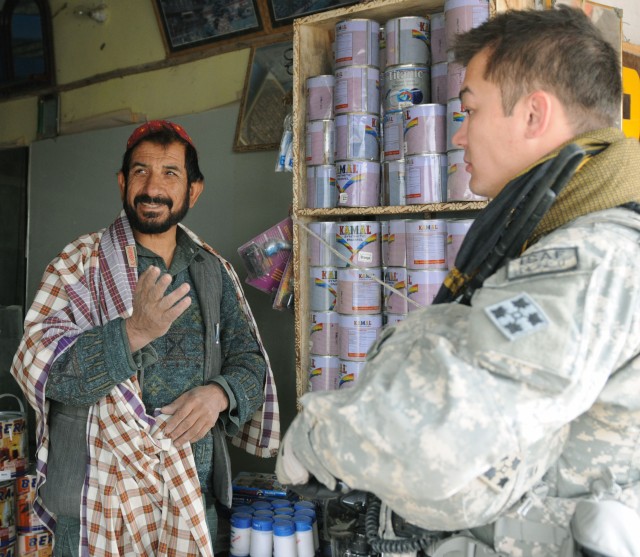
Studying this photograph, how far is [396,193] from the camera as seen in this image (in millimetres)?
2568

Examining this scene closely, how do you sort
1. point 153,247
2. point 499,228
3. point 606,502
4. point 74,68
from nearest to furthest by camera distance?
point 606,502, point 499,228, point 153,247, point 74,68

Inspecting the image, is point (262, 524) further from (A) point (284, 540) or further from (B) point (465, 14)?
(B) point (465, 14)

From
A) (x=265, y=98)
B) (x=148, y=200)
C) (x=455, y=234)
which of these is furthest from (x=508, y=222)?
(x=265, y=98)

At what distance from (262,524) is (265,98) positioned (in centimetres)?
202

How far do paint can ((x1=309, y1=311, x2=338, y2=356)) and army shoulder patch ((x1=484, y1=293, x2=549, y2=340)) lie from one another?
66.7 inches

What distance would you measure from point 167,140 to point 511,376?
2.00 metres

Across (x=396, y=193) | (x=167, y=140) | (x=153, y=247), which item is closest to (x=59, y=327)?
(x=153, y=247)

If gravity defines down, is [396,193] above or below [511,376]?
above

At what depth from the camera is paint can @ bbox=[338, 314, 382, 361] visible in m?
2.57

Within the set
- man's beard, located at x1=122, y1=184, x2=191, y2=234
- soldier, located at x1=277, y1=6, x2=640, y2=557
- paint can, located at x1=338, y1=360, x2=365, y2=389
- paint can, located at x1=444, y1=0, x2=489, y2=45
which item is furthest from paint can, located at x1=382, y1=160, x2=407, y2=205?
soldier, located at x1=277, y1=6, x2=640, y2=557

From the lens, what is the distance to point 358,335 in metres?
2.57

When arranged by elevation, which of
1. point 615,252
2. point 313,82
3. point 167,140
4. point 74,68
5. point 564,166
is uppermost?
point 74,68

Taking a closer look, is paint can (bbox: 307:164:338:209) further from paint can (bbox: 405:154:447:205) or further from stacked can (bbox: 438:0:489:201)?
stacked can (bbox: 438:0:489:201)

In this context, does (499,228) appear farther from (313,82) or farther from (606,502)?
(313,82)
